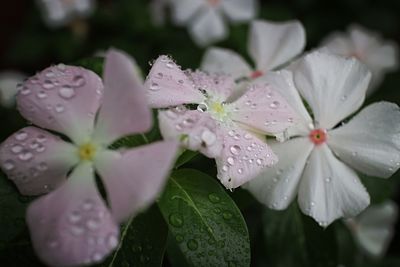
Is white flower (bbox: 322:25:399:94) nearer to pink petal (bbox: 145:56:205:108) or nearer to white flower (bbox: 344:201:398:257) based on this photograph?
white flower (bbox: 344:201:398:257)

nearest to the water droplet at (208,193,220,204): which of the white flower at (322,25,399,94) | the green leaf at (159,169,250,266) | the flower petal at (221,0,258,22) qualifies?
the green leaf at (159,169,250,266)

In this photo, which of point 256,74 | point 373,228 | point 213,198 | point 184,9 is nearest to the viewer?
point 213,198

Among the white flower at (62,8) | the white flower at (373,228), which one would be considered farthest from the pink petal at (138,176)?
the white flower at (62,8)

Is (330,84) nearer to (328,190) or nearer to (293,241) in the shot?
(328,190)

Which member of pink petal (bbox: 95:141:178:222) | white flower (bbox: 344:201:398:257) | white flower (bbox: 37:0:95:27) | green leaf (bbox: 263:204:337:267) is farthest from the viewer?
white flower (bbox: 37:0:95:27)

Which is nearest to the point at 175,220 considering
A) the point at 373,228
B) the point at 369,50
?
the point at 373,228

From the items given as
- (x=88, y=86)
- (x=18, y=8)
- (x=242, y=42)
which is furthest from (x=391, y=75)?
(x=18, y=8)

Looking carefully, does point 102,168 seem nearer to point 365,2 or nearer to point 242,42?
point 242,42

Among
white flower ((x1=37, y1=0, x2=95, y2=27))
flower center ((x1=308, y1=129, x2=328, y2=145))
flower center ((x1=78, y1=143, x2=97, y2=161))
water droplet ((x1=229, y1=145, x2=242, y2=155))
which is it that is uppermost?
water droplet ((x1=229, y1=145, x2=242, y2=155))
